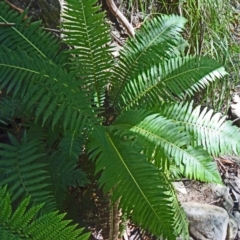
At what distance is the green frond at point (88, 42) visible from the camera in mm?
2137

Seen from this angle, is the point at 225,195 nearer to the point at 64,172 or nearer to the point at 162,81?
the point at 162,81

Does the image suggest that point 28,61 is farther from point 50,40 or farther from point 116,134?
point 116,134

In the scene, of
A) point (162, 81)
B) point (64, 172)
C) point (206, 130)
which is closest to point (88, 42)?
point (162, 81)

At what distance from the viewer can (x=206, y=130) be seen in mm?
2338

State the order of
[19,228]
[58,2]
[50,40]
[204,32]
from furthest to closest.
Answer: [204,32] → [58,2] → [50,40] → [19,228]

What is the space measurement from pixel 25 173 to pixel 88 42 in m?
0.79

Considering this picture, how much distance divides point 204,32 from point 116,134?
1473 millimetres

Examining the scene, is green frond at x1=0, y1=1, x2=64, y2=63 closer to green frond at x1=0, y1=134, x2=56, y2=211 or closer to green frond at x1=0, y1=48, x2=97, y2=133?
green frond at x1=0, y1=48, x2=97, y2=133

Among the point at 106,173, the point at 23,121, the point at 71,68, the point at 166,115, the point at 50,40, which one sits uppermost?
the point at 50,40

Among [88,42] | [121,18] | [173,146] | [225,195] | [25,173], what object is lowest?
[225,195]

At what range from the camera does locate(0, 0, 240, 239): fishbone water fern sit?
1938mm

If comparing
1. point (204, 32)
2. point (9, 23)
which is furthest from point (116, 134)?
point (204, 32)

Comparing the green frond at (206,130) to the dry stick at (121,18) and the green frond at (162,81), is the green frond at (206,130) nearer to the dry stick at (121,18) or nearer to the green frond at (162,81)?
the green frond at (162,81)

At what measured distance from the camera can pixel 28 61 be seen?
6.55 feet
